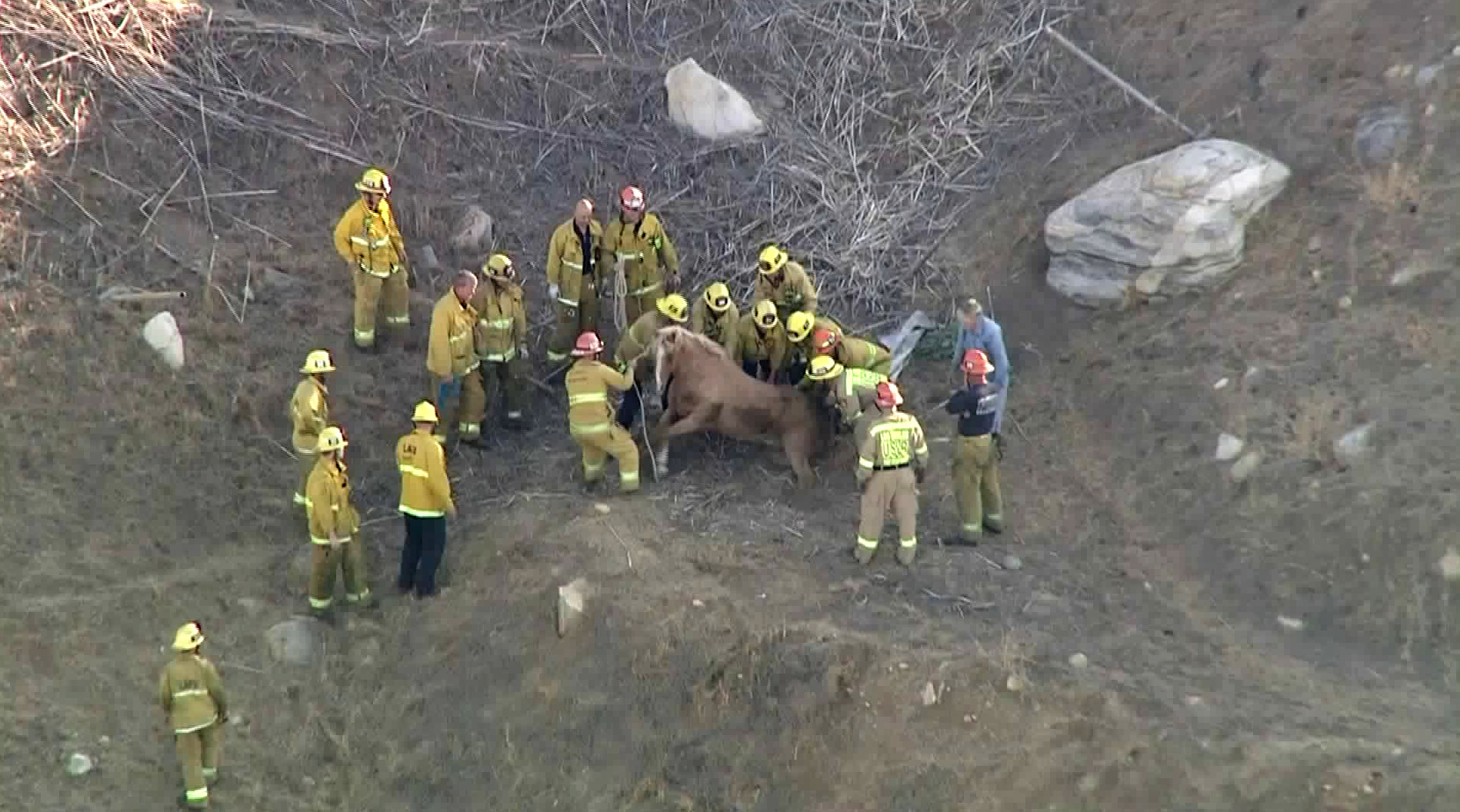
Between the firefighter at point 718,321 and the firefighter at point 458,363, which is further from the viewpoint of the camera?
the firefighter at point 718,321

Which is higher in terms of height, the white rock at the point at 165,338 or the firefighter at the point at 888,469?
the white rock at the point at 165,338

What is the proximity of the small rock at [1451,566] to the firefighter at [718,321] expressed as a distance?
576 cm

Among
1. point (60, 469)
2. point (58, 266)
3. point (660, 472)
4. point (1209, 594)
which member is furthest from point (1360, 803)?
point (58, 266)

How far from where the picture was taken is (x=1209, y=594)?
11.2 metres

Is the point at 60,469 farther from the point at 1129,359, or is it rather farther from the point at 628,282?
the point at 1129,359

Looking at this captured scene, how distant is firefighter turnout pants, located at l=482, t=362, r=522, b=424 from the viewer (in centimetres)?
1321

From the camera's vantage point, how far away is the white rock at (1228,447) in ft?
39.8

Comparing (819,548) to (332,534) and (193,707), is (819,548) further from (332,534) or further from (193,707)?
(193,707)

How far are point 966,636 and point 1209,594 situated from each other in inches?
82.7

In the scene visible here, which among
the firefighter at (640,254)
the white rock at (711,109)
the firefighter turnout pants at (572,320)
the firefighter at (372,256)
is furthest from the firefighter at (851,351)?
the white rock at (711,109)

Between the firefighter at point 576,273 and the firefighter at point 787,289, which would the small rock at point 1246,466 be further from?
the firefighter at point 576,273

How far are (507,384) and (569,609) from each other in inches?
125

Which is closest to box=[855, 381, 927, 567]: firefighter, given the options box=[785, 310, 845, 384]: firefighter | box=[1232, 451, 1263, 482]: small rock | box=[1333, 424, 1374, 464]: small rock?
box=[785, 310, 845, 384]: firefighter

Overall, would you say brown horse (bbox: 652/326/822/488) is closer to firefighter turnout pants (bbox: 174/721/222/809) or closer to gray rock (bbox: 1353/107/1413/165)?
firefighter turnout pants (bbox: 174/721/222/809)
